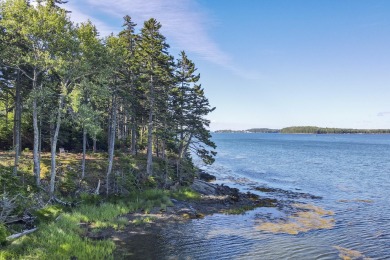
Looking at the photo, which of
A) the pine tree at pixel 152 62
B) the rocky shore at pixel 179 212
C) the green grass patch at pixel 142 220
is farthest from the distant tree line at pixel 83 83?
the green grass patch at pixel 142 220

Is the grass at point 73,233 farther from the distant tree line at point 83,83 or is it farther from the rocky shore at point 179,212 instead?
the distant tree line at point 83,83

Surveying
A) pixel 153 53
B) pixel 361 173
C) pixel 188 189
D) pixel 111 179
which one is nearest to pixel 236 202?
pixel 188 189

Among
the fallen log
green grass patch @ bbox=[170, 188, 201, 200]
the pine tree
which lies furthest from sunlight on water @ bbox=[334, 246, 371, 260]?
the pine tree

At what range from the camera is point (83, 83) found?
22.9 meters

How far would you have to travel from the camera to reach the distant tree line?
71.5ft

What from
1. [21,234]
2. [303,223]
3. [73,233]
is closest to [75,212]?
[73,233]

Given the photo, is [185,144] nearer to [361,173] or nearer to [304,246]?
[304,246]

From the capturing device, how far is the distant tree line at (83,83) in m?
21.8

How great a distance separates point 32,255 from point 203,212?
15629 mm

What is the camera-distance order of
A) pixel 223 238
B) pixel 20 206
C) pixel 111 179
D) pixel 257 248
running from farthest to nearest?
1. pixel 111 179
2. pixel 223 238
3. pixel 257 248
4. pixel 20 206

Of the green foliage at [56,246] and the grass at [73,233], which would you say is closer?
the green foliage at [56,246]

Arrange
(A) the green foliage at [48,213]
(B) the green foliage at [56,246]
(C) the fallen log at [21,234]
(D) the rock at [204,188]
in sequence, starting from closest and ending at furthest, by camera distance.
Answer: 1. (B) the green foliage at [56,246]
2. (C) the fallen log at [21,234]
3. (A) the green foliage at [48,213]
4. (D) the rock at [204,188]

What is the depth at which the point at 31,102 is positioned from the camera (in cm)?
2250

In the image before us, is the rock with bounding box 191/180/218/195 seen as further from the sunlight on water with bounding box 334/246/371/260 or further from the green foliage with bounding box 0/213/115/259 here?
the green foliage with bounding box 0/213/115/259
